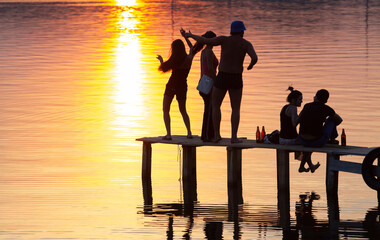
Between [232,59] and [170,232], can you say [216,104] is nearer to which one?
[232,59]

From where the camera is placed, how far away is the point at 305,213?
15281mm

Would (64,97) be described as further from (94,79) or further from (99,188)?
(99,188)

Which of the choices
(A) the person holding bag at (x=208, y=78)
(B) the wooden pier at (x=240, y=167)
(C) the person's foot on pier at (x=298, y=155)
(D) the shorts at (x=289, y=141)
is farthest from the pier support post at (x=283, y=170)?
(A) the person holding bag at (x=208, y=78)

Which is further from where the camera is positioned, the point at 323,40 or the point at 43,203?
the point at 323,40

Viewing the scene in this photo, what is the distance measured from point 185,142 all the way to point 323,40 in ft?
118

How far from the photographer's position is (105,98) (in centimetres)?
2991

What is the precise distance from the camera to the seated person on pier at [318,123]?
16250mm

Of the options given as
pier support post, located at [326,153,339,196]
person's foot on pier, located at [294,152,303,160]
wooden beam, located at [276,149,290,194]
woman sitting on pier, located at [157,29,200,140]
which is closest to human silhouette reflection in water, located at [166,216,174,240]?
wooden beam, located at [276,149,290,194]

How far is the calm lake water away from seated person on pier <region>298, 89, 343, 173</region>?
87cm

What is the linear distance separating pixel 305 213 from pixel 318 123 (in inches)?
67.0

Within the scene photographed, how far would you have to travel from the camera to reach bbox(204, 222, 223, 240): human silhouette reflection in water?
13891 mm

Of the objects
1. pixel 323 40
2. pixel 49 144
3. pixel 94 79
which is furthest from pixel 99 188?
pixel 323 40

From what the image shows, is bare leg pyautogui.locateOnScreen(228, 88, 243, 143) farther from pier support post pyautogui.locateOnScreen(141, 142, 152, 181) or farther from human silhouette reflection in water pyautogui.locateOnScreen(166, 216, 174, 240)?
human silhouette reflection in water pyautogui.locateOnScreen(166, 216, 174, 240)

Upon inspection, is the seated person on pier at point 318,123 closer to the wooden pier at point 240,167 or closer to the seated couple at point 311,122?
the seated couple at point 311,122
